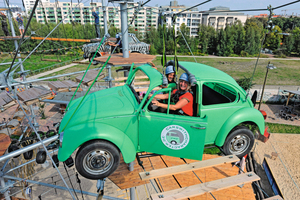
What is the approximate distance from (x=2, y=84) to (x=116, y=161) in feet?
15.3

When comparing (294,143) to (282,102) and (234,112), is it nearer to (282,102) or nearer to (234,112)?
(282,102)

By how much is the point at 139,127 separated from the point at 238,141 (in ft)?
8.35

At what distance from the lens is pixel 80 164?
374 cm

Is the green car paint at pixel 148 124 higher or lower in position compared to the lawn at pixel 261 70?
higher

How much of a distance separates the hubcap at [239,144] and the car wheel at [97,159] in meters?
2.81

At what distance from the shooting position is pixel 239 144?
4.87 metres

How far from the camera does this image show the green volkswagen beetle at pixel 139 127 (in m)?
3.71

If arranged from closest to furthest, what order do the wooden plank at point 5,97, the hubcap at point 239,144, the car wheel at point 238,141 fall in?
the car wheel at point 238,141, the hubcap at point 239,144, the wooden plank at point 5,97

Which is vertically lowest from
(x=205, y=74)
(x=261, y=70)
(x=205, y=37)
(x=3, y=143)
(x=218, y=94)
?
(x=261, y=70)

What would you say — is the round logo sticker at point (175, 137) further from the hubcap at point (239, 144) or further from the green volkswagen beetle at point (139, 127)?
the hubcap at point (239, 144)

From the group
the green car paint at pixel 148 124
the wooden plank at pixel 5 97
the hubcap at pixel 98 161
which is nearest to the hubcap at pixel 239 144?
the green car paint at pixel 148 124

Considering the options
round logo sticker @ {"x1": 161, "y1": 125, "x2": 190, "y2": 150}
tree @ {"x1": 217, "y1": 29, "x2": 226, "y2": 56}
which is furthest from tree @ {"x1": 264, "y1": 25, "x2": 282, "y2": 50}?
round logo sticker @ {"x1": 161, "y1": 125, "x2": 190, "y2": 150}

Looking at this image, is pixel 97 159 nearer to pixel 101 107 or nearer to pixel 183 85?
pixel 101 107

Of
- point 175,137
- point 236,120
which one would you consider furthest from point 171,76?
point 236,120
